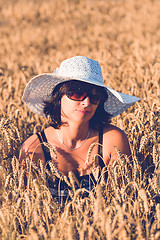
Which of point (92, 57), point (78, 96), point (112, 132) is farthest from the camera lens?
point (92, 57)

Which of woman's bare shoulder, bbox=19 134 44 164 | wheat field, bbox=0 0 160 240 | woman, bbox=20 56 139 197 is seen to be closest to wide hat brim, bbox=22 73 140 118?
woman, bbox=20 56 139 197

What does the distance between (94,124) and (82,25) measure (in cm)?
828

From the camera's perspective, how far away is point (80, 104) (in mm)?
1867

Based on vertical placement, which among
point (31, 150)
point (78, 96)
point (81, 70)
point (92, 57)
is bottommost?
point (31, 150)

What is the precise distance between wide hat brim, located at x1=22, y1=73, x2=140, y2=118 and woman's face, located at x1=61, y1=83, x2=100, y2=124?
0.08 metres

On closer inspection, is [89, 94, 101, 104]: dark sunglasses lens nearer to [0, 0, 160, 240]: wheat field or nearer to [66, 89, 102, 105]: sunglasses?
[66, 89, 102, 105]: sunglasses

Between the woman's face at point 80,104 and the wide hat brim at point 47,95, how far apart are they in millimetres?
82

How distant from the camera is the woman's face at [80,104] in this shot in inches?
73.2

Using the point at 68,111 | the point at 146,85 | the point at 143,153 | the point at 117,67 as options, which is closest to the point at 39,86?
the point at 68,111

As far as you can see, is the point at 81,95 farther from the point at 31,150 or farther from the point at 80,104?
the point at 31,150

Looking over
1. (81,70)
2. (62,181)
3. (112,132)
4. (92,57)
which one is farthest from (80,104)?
(92,57)

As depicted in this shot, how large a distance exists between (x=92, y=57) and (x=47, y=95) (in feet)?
8.70

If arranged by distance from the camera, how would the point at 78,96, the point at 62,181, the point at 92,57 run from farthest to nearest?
1. the point at 92,57
2. the point at 62,181
3. the point at 78,96

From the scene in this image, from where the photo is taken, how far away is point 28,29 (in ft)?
32.7
